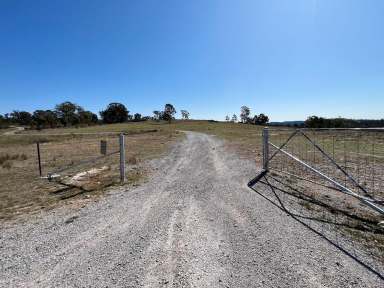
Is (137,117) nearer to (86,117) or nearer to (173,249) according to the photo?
(86,117)

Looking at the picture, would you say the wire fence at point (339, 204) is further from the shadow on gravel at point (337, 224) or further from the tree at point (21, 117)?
the tree at point (21, 117)

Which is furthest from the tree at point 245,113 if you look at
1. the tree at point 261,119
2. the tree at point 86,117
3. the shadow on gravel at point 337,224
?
the shadow on gravel at point 337,224

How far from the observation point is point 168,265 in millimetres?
4070

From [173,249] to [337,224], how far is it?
11.1ft

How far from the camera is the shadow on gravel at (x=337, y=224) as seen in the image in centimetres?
426

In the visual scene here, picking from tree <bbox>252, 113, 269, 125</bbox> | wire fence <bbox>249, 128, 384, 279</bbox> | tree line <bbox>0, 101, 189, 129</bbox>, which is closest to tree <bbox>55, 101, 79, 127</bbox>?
tree line <bbox>0, 101, 189, 129</bbox>

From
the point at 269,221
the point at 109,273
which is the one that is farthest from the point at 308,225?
the point at 109,273

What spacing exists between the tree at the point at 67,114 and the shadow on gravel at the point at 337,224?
146 m

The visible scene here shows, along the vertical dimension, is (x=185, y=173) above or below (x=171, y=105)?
below

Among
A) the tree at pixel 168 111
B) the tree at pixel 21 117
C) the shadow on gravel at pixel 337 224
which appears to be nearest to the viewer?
the shadow on gravel at pixel 337 224

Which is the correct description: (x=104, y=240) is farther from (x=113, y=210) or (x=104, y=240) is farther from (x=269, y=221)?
(x=269, y=221)

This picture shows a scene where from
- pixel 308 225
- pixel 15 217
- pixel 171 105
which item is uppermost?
pixel 171 105

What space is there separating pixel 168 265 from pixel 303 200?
462cm

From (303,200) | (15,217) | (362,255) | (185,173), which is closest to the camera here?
(362,255)
